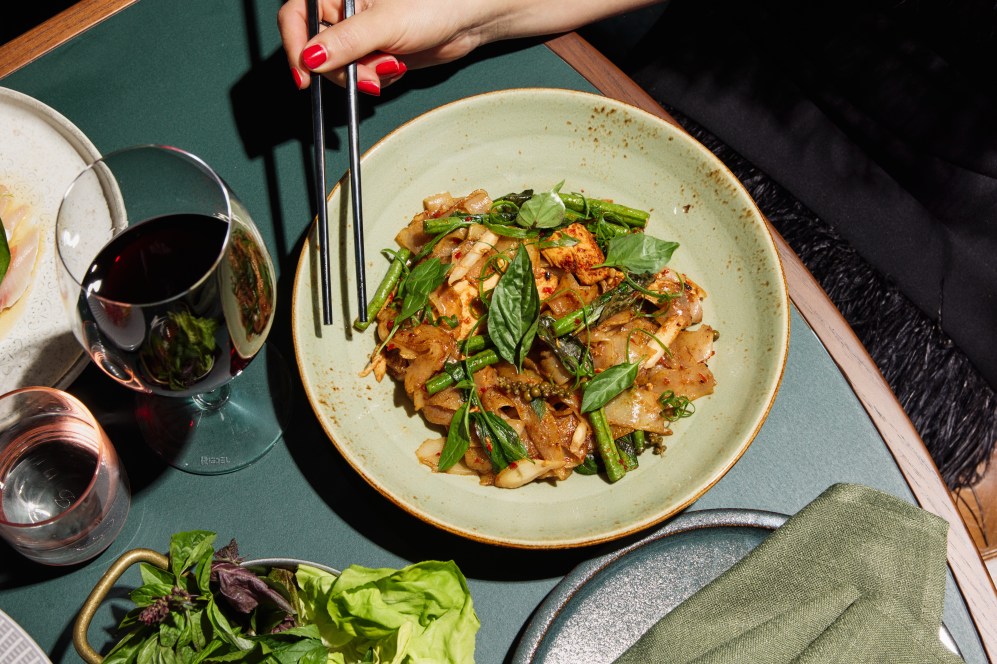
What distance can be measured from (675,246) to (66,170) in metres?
1.23

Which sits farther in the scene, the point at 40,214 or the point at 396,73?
the point at 396,73

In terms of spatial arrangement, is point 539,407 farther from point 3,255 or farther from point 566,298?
point 3,255

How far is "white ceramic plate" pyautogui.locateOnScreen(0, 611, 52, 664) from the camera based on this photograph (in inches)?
51.4

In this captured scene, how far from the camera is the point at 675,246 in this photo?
155 cm

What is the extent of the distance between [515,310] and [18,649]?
1009 millimetres

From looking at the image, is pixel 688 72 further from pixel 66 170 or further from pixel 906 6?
pixel 66 170

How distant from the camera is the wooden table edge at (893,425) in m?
1.52

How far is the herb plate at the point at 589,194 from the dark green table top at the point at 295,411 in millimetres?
110

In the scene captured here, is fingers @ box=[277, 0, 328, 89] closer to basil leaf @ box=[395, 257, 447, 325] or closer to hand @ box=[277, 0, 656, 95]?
hand @ box=[277, 0, 656, 95]

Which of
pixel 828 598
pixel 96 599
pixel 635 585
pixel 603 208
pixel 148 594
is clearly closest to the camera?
pixel 96 599

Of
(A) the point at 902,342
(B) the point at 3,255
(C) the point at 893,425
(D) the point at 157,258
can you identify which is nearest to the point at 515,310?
(D) the point at 157,258

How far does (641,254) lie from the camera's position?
1.54 meters

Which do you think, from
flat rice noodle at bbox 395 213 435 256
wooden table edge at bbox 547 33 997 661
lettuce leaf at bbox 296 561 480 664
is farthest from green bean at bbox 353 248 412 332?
wooden table edge at bbox 547 33 997 661

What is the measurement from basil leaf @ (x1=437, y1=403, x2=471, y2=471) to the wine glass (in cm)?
39
